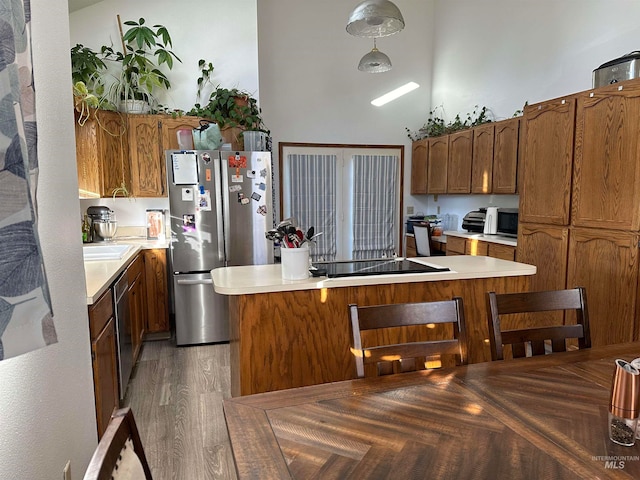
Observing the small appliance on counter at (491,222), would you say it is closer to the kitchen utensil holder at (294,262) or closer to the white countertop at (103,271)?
the kitchen utensil holder at (294,262)

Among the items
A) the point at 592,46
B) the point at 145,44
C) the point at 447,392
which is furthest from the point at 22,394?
the point at 592,46

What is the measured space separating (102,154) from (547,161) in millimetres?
3939

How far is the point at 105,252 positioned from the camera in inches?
129

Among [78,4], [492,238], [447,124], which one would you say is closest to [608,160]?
[492,238]

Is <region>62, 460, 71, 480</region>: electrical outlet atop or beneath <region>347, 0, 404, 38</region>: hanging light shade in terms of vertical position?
beneath

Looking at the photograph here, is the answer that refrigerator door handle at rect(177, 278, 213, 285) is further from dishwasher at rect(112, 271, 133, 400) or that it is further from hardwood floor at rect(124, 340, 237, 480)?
dishwasher at rect(112, 271, 133, 400)

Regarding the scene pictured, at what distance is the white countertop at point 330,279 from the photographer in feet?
6.94

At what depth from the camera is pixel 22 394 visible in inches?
46.4

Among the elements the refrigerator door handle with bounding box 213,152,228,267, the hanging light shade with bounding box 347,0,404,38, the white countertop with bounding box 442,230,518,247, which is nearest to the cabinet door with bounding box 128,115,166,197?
the refrigerator door handle with bounding box 213,152,228,267

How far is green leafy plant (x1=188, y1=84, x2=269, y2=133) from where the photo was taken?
4.20 m

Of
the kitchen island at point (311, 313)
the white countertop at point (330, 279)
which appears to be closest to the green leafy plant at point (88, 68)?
the white countertop at point (330, 279)

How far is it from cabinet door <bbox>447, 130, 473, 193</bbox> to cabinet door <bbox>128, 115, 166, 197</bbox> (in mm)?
3352

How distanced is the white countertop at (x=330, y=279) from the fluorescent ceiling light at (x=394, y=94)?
12.6 ft

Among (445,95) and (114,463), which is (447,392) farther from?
(445,95)
